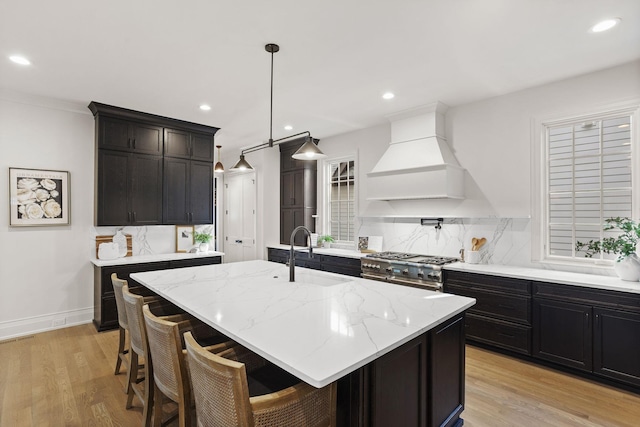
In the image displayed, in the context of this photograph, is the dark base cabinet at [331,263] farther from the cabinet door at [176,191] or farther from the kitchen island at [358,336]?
the kitchen island at [358,336]

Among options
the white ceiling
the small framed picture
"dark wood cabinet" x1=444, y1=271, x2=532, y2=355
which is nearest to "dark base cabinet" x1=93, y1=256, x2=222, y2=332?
the small framed picture

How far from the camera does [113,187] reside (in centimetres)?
429

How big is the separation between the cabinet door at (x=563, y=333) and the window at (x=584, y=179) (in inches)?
28.0

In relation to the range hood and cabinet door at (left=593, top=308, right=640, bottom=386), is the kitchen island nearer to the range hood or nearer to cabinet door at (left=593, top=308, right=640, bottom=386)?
cabinet door at (left=593, top=308, right=640, bottom=386)

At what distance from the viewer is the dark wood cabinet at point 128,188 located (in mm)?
4223

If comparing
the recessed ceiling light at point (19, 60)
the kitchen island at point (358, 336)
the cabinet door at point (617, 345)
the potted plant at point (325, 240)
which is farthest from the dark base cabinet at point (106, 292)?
the cabinet door at point (617, 345)

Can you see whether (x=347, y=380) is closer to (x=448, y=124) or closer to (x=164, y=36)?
(x=164, y=36)

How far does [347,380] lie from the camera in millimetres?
1482

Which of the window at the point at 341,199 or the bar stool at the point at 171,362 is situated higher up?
the window at the point at 341,199

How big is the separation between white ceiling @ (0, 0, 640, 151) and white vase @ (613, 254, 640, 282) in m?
1.77

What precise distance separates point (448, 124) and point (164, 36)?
334 centimetres

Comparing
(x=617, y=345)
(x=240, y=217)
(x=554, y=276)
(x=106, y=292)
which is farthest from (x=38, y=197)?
(x=617, y=345)

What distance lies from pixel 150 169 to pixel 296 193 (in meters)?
2.38

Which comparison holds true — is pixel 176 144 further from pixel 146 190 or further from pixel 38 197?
pixel 38 197
